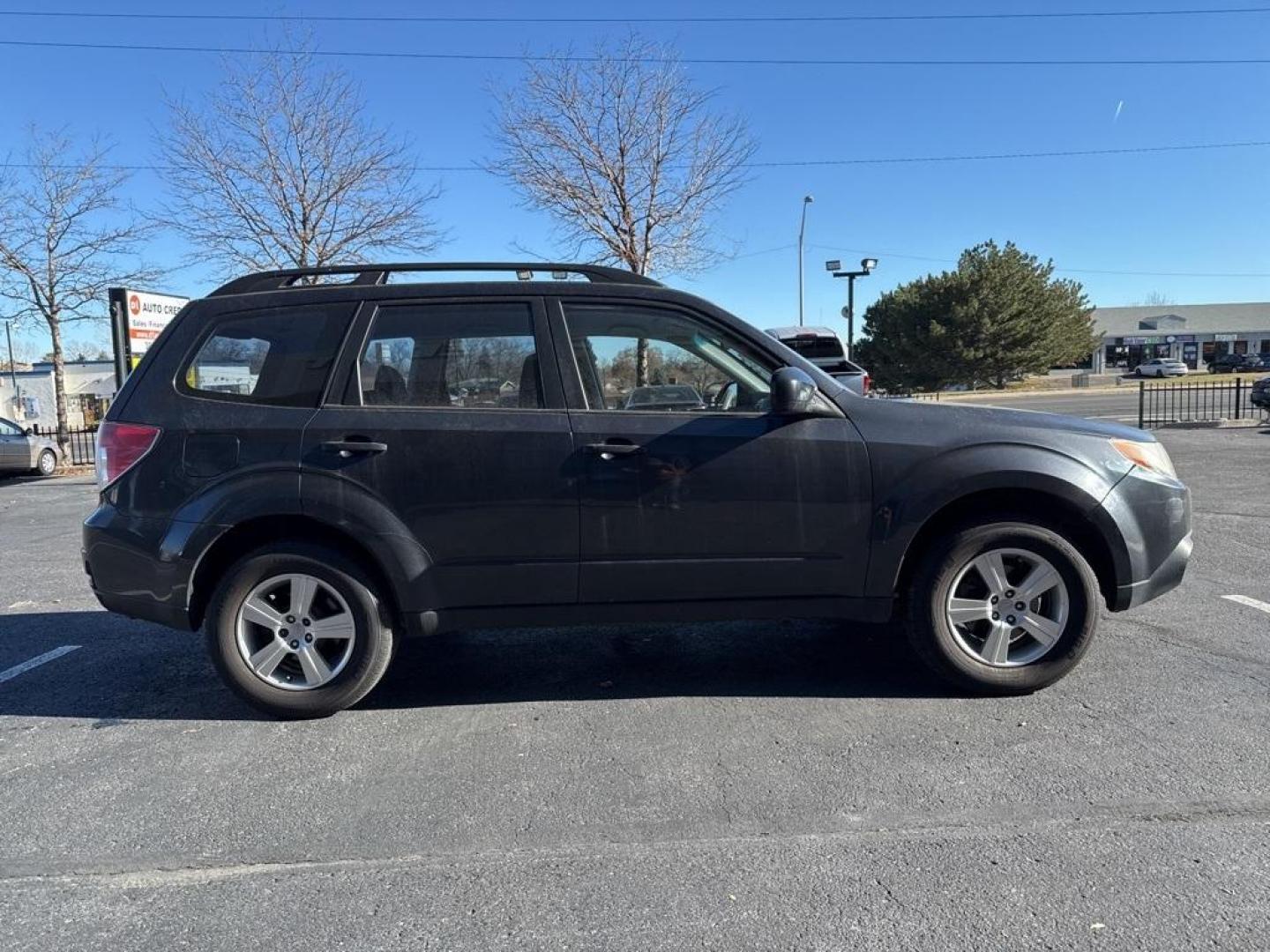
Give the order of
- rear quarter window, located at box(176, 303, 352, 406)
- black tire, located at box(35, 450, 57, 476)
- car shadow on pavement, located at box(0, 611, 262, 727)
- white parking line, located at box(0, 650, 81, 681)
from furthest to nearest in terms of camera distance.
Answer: black tire, located at box(35, 450, 57, 476) < white parking line, located at box(0, 650, 81, 681) < car shadow on pavement, located at box(0, 611, 262, 727) < rear quarter window, located at box(176, 303, 352, 406)

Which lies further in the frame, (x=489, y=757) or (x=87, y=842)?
(x=489, y=757)

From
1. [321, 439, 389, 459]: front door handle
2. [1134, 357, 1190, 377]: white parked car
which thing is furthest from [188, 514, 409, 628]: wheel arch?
[1134, 357, 1190, 377]: white parked car

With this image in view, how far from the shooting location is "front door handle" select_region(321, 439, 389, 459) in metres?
3.68

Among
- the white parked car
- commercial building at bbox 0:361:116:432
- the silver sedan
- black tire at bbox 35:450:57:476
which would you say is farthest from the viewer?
the white parked car

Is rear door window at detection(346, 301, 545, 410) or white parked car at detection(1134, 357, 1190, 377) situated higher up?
white parked car at detection(1134, 357, 1190, 377)

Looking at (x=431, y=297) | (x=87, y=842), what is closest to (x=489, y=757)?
(x=87, y=842)

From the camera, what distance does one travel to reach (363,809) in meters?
3.09

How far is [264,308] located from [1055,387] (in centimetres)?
5267

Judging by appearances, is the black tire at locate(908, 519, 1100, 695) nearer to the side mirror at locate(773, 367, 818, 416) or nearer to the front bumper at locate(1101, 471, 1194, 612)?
the front bumper at locate(1101, 471, 1194, 612)

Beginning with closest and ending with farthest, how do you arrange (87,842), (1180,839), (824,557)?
(1180,839) → (87,842) → (824,557)

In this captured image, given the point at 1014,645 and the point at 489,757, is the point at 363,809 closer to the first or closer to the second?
the point at 489,757

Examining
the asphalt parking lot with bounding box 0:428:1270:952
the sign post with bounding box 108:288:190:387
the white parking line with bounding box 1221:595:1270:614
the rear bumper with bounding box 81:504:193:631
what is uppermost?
the sign post with bounding box 108:288:190:387

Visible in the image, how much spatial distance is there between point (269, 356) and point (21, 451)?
17.1 metres

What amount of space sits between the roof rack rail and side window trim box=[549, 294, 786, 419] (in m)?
0.14
